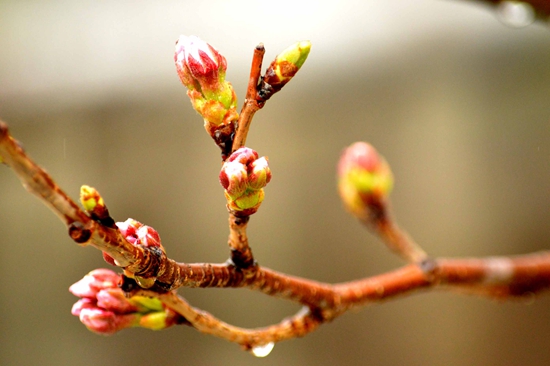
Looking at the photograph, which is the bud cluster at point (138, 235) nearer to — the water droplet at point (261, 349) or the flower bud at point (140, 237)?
the flower bud at point (140, 237)

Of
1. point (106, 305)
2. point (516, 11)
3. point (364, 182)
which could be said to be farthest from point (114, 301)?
point (516, 11)

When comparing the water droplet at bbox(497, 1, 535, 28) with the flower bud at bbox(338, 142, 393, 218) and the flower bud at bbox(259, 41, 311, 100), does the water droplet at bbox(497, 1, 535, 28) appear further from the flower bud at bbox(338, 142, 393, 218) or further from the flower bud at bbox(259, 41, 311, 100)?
the flower bud at bbox(259, 41, 311, 100)

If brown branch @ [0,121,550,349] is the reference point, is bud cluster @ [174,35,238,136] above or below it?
above

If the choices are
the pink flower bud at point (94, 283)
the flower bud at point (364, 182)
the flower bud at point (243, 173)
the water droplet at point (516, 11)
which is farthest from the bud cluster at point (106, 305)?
the water droplet at point (516, 11)

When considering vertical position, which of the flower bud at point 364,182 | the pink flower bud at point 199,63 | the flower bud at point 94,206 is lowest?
the flower bud at point 94,206

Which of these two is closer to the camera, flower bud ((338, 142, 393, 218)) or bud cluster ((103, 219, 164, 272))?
bud cluster ((103, 219, 164, 272))

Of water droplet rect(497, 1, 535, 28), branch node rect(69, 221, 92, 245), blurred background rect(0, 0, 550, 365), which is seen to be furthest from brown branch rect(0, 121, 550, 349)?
blurred background rect(0, 0, 550, 365)

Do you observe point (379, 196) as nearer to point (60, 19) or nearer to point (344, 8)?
point (344, 8)

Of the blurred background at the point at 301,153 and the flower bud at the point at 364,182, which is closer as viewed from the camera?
the flower bud at the point at 364,182
